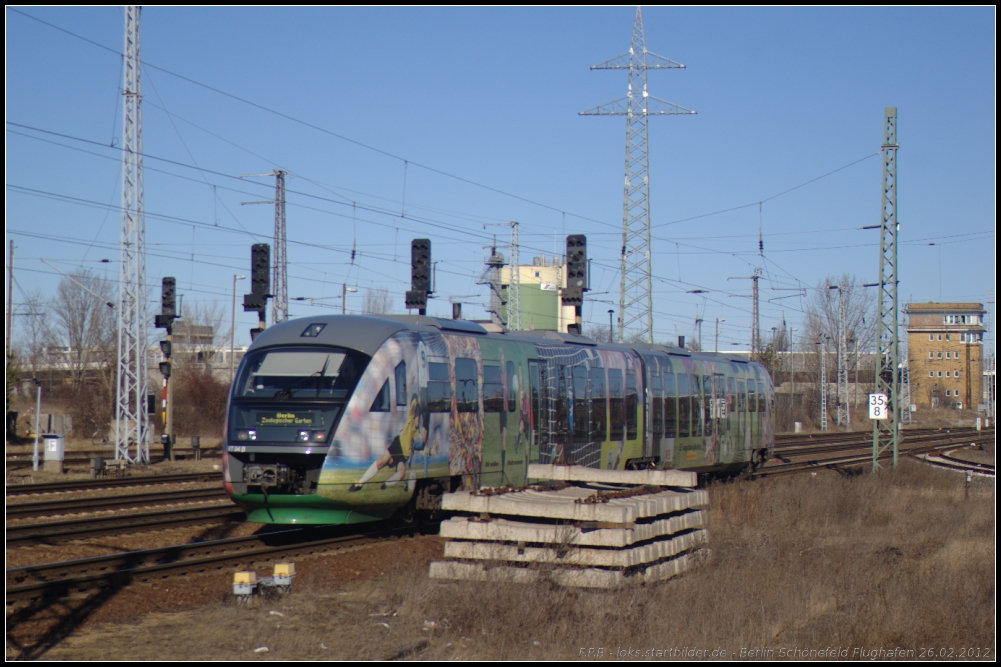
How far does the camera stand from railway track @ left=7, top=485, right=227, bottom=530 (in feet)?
58.1

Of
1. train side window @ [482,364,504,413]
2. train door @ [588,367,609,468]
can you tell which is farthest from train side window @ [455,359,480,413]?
train door @ [588,367,609,468]

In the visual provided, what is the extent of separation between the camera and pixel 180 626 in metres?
9.23

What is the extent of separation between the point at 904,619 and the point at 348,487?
7.03 m

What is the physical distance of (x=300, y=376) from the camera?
13984 millimetres

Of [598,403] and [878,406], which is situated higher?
[598,403]

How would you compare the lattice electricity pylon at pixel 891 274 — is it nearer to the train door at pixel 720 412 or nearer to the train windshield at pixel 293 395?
the train door at pixel 720 412

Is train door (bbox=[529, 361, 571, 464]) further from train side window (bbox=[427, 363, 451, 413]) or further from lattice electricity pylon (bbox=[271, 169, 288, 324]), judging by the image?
lattice electricity pylon (bbox=[271, 169, 288, 324])

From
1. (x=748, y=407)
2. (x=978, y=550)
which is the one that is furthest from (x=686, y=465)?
(x=978, y=550)

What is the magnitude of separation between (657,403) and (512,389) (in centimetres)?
613

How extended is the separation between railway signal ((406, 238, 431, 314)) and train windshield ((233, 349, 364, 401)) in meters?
10.4

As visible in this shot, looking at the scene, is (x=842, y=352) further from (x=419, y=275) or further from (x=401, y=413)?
(x=401, y=413)

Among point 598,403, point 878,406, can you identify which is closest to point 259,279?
point 598,403

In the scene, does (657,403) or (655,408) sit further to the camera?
(657,403)

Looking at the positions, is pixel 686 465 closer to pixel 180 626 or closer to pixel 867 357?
pixel 180 626
